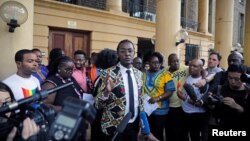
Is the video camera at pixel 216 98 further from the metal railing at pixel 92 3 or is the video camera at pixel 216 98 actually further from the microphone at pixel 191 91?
the metal railing at pixel 92 3

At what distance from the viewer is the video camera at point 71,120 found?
1299 millimetres

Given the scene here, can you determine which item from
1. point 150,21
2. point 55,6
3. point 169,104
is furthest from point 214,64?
point 150,21

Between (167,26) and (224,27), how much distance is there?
798 centimetres

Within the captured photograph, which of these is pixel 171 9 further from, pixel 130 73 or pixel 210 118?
pixel 130 73

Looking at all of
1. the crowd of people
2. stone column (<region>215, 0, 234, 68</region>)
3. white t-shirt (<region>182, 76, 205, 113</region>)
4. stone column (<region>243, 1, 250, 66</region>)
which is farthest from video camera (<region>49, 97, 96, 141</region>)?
stone column (<region>243, 1, 250, 66</region>)

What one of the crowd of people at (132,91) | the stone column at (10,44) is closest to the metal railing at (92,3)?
the stone column at (10,44)

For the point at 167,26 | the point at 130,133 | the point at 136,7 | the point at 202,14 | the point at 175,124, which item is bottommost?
the point at 175,124

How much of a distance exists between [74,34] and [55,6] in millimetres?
1362

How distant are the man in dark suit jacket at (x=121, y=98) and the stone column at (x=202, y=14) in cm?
1777

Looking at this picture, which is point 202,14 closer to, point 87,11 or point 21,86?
point 87,11

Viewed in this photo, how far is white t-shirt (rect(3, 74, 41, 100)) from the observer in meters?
3.36

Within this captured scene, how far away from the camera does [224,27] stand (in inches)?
690

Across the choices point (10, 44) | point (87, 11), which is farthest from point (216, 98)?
point (87, 11)

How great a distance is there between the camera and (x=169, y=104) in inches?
218
